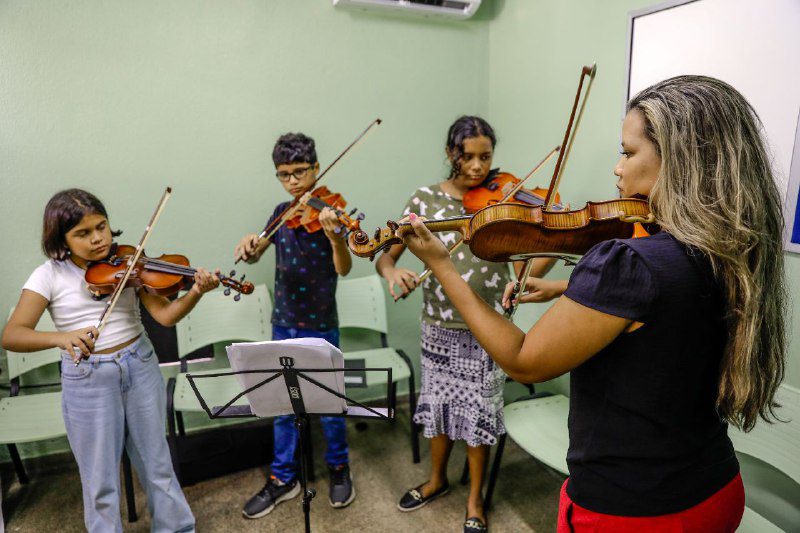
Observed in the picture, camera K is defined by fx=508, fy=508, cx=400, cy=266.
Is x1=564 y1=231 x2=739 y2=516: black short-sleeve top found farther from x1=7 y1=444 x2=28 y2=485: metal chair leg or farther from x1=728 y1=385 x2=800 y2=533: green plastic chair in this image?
x1=7 y1=444 x2=28 y2=485: metal chair leg

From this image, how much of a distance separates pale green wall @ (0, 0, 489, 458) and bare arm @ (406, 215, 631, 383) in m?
2.17

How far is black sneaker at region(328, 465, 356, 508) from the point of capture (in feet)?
7.94

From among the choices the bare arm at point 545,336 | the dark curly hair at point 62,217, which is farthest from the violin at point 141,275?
the bare arm at point 545,336

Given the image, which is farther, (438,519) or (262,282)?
(262,282)

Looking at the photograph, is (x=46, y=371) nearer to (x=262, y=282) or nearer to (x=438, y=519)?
(x=262, y=282)

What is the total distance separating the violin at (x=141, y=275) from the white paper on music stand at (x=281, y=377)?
0.44m

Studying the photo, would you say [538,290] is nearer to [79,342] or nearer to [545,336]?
[545,336]

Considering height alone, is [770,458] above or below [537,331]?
below

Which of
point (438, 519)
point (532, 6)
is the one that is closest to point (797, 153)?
point (532, 6)

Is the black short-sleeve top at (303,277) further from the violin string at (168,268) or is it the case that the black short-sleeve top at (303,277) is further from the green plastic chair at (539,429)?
the green plastic chair at (539,429)

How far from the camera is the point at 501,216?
1.14 meters

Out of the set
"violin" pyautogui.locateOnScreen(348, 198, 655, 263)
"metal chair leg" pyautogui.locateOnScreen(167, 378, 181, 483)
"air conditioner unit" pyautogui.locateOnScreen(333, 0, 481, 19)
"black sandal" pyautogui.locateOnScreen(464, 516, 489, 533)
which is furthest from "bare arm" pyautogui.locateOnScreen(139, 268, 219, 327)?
"air conditioner unit" pyautogui.locateOnScreen(333, 0, 481, 19)

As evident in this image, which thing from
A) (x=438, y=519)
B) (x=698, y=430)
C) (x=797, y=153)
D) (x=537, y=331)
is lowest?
(x=438, y=519)

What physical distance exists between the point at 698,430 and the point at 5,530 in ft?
9.24
